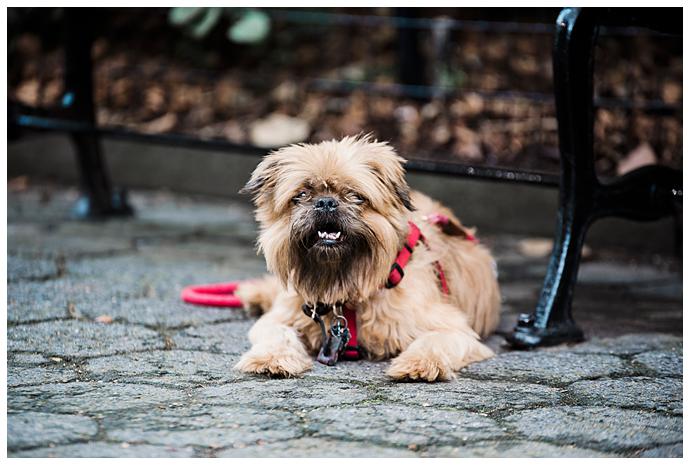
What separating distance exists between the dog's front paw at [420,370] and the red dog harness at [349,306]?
0.27 metres

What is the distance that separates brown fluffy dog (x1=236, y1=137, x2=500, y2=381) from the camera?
11.7ft

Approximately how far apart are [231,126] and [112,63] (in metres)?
1.54

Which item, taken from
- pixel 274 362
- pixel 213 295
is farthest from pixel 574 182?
pixel 213 295

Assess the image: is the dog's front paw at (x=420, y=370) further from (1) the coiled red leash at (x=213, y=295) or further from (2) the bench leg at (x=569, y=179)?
(1) the coiled red leash at (x=213, y=295)

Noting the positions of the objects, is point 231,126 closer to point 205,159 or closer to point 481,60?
point 205,159

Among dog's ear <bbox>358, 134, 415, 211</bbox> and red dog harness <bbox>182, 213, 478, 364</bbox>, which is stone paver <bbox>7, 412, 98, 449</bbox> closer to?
red dog harness <bbox>182, 213, 478, 364</bbox>

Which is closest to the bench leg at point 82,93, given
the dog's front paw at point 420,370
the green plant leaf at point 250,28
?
the green plant leaf at point 250,28

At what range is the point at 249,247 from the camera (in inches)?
250

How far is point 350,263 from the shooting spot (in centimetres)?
370

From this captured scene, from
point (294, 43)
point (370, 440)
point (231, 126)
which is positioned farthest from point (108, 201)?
point (370, 440)

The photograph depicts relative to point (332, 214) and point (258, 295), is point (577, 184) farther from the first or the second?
point (258, 295)

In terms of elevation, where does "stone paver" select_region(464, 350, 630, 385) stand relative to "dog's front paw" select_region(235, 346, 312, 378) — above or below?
below

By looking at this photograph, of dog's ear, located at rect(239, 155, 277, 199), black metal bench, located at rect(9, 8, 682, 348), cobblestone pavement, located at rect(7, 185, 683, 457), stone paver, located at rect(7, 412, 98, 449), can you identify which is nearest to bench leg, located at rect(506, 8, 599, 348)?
black metal bench, located at rect(9, 8, 682, 348)

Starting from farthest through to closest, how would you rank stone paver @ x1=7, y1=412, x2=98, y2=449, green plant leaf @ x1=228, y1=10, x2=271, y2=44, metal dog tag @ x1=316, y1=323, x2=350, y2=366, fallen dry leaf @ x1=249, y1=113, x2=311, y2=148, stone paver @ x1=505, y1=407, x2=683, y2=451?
fallen dry leaf @ x1=249, y1=113, x2=311, y2=148
green plant leaf @ x1=228, y1=10, x2=271, y2=44
metal dog tag @ x1=316, y1=323, x2=350, y2=366
stone paver @ x1=505, y1=407, x2=683, y2=451
stone paver @ x1=7, y1=412, x2=98, y2=449
